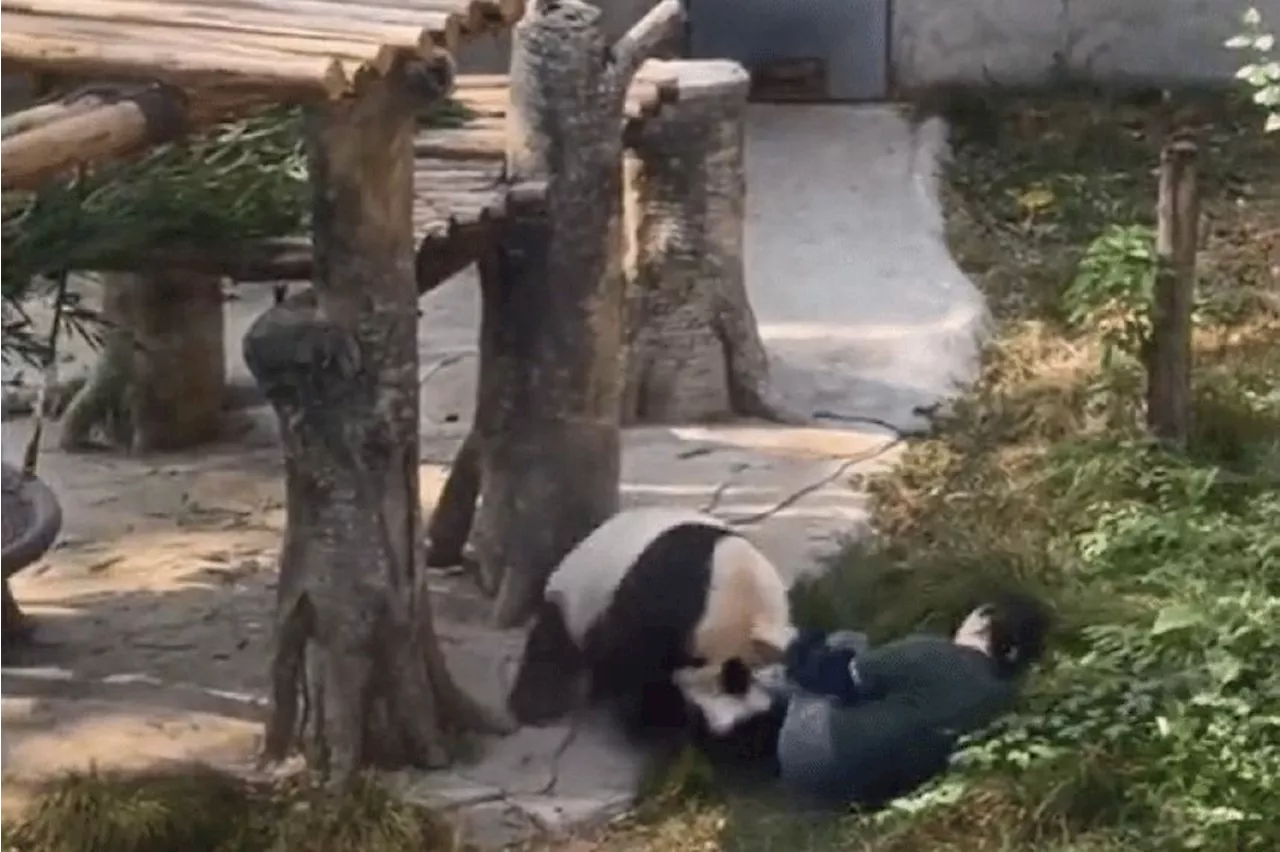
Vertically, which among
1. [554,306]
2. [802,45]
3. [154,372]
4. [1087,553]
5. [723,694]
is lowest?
[723,694]

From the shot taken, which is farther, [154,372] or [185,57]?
[154,372]

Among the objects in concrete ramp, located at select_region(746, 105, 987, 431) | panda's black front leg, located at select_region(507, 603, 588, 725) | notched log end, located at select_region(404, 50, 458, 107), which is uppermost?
notched log end, located at select_region(404, 50, 458, 107)

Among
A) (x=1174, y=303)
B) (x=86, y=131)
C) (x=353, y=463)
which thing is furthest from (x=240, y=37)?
(x=1174, y=303)

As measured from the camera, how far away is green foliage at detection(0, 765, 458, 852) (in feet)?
13.8

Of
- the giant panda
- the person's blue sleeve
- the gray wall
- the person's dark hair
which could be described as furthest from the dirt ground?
the gray wall

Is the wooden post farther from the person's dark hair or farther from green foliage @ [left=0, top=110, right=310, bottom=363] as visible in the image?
green foliage @ [left=0, top=110, right=310, bottom=363]

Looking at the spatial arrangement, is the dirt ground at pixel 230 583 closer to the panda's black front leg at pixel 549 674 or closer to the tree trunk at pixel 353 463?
the panda's black front leg at pixel 549 674

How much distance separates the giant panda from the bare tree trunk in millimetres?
359

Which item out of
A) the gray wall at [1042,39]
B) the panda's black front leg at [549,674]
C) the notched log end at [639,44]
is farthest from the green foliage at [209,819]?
the gray wall at [1042,39]

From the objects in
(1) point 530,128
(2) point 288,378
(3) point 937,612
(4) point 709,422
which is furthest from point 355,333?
(4) point 709,422

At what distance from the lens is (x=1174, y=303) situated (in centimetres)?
598

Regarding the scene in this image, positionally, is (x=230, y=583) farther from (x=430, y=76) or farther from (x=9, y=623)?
(x=430, y=76)

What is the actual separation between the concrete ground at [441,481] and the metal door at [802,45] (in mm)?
675

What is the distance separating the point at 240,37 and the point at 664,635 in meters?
1.31
